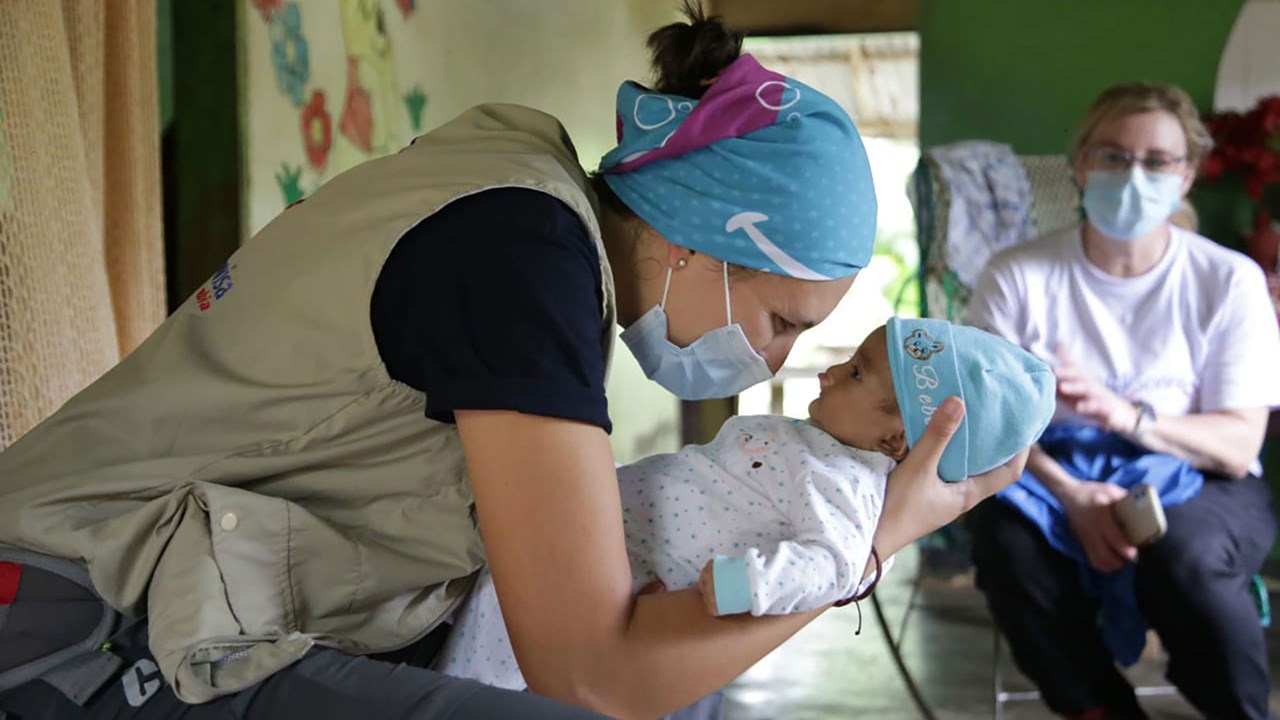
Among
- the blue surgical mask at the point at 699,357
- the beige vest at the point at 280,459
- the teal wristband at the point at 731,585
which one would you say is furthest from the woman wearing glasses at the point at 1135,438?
the beige vest at the point at 280,459

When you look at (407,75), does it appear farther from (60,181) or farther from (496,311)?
(496,311)

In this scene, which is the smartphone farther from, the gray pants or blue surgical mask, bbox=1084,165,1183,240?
the gray pants

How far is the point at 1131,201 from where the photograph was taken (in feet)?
9.38

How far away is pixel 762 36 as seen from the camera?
238 inches

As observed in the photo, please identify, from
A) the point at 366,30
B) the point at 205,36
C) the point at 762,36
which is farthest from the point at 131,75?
the point at 762,36

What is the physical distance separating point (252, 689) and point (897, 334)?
0.92 m

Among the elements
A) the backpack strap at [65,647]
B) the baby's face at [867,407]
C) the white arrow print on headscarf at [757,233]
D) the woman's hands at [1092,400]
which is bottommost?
the woman's hands at [1092,400]

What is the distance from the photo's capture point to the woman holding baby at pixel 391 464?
1.05m

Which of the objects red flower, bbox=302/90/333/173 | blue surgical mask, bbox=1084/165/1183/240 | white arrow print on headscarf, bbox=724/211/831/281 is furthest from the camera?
blue surgical mask, bbox=1084/165/1183/240

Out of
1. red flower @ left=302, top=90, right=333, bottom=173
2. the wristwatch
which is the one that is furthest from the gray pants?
the wristwatch

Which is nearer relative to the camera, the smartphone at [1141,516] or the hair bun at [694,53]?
the hair bun at [694,53]

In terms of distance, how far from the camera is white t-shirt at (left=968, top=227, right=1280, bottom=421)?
2.74 meters

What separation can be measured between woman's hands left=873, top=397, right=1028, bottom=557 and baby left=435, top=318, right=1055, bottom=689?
0.03 m

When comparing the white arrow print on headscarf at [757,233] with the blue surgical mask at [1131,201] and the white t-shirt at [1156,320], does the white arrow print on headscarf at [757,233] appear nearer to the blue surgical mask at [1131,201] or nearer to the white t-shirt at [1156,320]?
the white t-shirt at [1156,320]
